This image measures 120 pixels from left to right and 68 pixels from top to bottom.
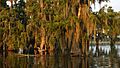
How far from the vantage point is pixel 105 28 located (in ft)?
167

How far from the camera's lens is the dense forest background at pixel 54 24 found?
44250mm

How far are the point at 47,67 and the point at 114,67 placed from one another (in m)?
5.73

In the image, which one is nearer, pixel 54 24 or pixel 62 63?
pixel 62 63

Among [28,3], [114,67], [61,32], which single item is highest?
[28,3]

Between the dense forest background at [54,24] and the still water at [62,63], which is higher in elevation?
the dense forest background at [54,24]

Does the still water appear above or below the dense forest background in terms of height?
below

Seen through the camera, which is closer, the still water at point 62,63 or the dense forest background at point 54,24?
the still water at point 62,63

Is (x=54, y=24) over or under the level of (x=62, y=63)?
over

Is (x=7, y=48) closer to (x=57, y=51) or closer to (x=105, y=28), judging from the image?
(x=57, y=51)

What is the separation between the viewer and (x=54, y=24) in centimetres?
4844

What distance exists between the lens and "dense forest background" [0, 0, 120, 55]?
44.2m

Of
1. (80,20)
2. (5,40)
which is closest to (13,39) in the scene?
(5,40)

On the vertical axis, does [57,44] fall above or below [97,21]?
below

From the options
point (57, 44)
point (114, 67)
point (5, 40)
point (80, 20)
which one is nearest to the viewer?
point (114, 67)
